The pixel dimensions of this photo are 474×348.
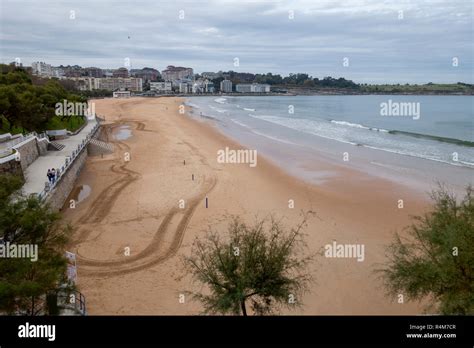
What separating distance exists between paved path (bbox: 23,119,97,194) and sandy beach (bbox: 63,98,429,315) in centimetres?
194

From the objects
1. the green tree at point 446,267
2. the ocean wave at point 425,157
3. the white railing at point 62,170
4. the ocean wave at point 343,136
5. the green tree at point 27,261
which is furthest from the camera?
the ocean wave at point 343,136

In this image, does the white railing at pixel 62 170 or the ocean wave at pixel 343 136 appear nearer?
the white railing at pixel 62 170

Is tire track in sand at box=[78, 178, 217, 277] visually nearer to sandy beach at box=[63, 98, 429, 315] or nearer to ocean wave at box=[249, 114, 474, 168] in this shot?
sandy beach at box=[63, 98, 429, 315]

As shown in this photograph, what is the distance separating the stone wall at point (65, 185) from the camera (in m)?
21.0

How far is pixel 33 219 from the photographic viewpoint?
34.0 feet

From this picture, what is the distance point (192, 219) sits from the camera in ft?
69.1

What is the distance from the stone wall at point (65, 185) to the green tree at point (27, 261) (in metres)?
8.63

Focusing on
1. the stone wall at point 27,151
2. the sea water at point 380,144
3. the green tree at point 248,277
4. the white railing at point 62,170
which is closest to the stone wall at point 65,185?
the white railing at point 62,170

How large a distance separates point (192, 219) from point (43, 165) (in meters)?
12.1

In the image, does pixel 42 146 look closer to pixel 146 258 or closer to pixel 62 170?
pixel 62 170

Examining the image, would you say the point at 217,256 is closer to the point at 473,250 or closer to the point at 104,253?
the point at 473,250

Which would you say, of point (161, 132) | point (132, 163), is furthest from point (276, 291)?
point (161, 132)

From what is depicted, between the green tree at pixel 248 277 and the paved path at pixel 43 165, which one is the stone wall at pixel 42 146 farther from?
the green tree at pixel 248 277

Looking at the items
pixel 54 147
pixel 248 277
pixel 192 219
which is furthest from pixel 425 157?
pixel 54 147
